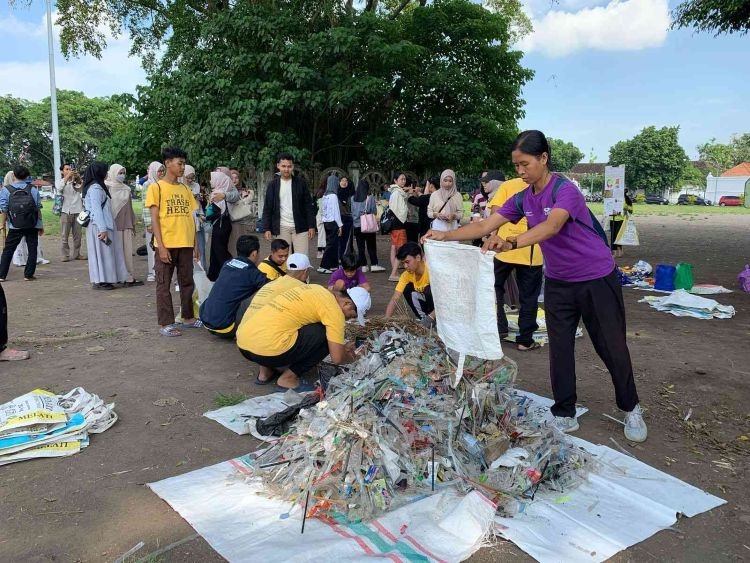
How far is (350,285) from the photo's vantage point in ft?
20.4

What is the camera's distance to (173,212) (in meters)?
5.60

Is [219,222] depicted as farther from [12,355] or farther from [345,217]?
[345,217]

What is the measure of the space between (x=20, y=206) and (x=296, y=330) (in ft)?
21.5

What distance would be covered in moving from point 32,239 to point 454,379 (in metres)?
8.05

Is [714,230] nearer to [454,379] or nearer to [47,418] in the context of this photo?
[454,379]

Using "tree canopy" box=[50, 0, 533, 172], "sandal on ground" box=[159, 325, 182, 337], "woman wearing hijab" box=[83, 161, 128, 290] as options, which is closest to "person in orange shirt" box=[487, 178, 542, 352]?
"sandal on ground" box=[159, 325, 182, 337]

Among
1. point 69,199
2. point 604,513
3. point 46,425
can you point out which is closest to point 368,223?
point 69,199

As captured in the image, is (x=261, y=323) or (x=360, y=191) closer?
(x=261, y=323)

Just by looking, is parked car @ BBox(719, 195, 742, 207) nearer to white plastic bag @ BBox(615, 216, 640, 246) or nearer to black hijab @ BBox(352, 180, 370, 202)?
white plastic bag @ BBox(615, 216, 640, 246)

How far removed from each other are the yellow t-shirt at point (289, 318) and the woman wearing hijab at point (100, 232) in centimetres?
447

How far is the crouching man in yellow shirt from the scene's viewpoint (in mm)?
3947

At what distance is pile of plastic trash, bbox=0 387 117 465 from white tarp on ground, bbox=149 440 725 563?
0.85 metres

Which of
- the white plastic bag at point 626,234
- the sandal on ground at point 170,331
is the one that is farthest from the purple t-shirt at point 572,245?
the white plastic bag at point 626,234

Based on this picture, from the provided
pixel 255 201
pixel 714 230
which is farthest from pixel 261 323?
pixel 714 230
